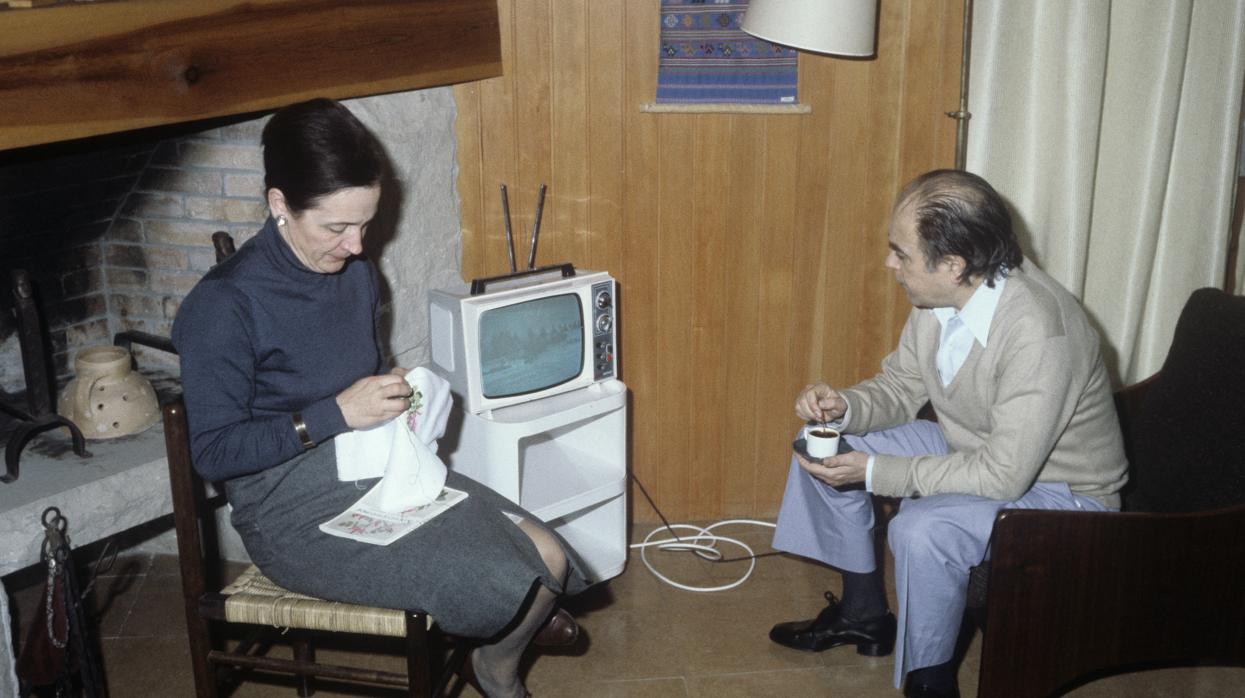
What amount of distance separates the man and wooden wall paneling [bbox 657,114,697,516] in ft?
2.56

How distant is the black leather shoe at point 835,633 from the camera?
257 centimetres

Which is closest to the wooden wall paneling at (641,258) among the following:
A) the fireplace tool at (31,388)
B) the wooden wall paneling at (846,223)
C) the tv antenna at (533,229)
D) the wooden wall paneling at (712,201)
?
the wooden wall paneling at (712,201)

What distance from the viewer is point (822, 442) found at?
228 cm

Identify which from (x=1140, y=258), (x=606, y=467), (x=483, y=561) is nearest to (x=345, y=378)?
(x=483, y=561)

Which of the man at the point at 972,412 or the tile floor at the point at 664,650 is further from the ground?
the man at the point at 972,412

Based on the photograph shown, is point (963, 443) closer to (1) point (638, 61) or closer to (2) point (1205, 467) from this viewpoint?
(2) point (1205, 467)

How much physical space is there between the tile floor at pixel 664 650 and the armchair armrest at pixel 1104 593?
358 mm

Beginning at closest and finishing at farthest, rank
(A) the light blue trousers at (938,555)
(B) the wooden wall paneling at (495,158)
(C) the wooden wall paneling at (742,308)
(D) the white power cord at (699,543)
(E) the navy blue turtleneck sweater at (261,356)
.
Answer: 1. (E) the navy blue turtleneck sweater at (261,356)
2. (A) the light blue trousers at (938,555)
3. (B) the wooden wall paneling at (495,158)
4. (C) the wooden wall paneling at (742,308)
5. (D) the white power cord at (699,543)

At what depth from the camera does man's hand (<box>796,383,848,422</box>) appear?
2.44 meters

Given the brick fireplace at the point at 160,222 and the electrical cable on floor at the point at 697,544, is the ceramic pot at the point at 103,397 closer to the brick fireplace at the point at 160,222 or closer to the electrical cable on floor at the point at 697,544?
the brick fireplace at the point at 160,222

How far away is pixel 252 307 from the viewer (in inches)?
76.7

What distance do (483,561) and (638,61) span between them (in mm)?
1428

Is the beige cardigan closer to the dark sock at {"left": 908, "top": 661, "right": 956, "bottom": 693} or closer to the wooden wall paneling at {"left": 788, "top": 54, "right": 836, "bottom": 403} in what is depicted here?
the dark sock at {"left": 908, "top": 661, "right": 956, "bottom": 693}

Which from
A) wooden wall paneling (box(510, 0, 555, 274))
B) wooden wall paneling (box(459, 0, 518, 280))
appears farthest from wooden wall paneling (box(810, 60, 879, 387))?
wooden wall paneling (box(459, 0, 518, 280))
